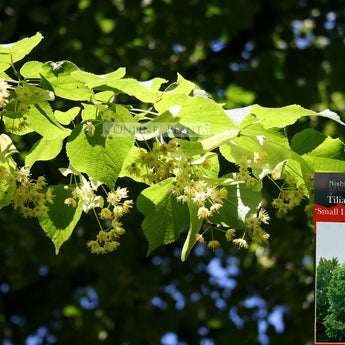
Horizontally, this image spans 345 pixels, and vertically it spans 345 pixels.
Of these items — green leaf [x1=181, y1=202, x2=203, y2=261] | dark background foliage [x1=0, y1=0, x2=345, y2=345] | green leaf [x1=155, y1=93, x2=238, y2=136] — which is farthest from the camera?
dark background foliage [x1=0, y1=0, x2=345, y2=345]

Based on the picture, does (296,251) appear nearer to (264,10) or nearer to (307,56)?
(307,56)

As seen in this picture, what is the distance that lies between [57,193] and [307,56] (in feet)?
8.28

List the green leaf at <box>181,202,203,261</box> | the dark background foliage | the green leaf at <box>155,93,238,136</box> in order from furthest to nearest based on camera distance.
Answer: the dark background foliage, the green leaf at <box>181,202,203,261</box>, the green leaf at <box>155,93,238,136</box>

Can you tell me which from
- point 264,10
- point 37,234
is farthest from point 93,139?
point 264,10

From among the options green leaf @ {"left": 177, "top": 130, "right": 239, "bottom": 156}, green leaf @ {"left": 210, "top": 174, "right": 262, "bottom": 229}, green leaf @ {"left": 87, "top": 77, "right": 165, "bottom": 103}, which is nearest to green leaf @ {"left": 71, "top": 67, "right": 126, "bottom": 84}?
green leaf @ {"left": 87, "top": 77, "right": 165, "bottom": 103}

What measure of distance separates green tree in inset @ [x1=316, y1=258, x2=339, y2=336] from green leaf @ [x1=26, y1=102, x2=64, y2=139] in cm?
38

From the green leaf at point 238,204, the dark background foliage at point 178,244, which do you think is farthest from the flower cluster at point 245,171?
the dark background foliage at point 178,244

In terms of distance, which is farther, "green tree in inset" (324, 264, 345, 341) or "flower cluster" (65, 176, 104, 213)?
"flower cluster" (65, 176, 104, 213)

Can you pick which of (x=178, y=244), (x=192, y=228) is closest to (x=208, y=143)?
(x=192, y=228)

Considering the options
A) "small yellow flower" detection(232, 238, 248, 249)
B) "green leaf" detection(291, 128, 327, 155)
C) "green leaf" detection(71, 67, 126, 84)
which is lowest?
"small yellow flower" detection(232, 238, 248, 249)

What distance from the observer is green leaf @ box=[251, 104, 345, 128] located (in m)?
0.57

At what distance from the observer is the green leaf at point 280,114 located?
569mm

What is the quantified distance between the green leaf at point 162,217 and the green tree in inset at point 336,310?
230 mm

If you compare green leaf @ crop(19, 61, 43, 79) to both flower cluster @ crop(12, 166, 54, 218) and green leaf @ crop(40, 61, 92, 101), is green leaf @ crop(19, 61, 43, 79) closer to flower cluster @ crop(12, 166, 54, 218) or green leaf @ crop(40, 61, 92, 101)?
green leaf @ crop(40, 61, 92, 101)
